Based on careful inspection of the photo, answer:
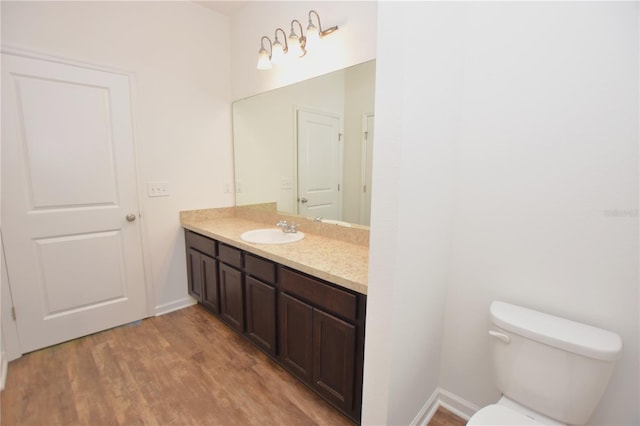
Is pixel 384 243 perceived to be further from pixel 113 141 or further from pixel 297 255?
pixel 113 141

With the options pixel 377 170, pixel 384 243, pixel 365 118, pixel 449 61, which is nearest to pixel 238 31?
pixel 365 118

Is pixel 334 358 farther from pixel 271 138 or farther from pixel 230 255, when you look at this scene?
pixel 271 138

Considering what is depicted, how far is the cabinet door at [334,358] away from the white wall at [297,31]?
1476 millimetres

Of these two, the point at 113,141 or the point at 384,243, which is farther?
the point at 113,141

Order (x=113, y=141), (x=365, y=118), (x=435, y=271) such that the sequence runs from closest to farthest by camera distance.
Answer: (x=435, y=271) → (x=365, y=118) → (x=113, y=141)

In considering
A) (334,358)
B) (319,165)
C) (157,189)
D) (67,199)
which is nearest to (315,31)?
(319,165)

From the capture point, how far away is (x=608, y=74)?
1.04 meters

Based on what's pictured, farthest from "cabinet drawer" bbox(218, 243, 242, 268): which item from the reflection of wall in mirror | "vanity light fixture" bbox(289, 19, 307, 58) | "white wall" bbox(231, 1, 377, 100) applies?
"vanity light fixture" bbox(289, 19, 307, 58)

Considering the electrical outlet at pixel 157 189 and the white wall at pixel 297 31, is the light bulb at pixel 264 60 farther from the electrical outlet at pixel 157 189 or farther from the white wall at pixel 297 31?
the electrical outlet at pixel 157 189

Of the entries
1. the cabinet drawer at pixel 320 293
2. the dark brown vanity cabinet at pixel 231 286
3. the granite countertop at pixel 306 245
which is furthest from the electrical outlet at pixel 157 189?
the cabinet drawer at pixel 320 293

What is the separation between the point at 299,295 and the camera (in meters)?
1.57

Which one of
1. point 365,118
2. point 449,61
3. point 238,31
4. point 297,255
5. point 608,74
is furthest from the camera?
point 238,31

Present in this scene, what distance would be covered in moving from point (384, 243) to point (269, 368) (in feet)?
4.38

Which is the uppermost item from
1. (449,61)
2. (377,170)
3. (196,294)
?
(449,61)
